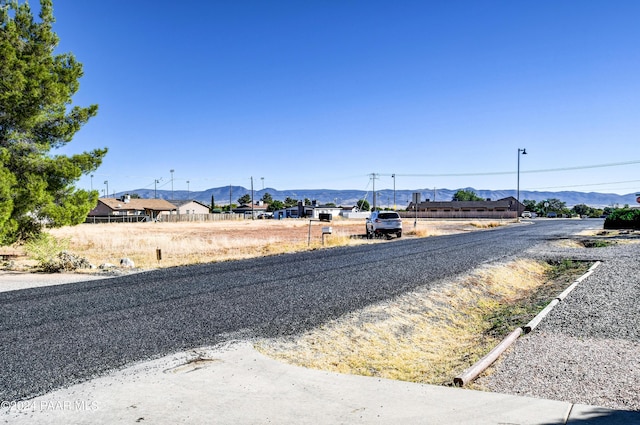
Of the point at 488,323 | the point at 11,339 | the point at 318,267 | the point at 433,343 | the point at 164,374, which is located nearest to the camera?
the point at 164,374

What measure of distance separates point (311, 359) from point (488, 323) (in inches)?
202

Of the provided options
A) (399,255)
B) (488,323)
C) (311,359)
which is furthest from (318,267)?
(311,359)

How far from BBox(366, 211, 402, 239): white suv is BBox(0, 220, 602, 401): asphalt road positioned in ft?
53.5

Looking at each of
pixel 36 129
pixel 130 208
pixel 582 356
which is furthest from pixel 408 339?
pixel 130 208

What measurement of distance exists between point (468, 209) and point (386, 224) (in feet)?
346

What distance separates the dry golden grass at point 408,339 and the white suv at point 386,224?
2119 centimetres

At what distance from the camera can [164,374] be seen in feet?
20.2

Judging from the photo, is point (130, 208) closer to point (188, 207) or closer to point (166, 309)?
point (188, 207)

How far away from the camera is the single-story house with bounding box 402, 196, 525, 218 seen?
389 ft

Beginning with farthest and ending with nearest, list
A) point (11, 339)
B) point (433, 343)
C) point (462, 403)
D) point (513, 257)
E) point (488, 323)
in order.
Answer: point (513, 257)
point (488, 323)
point (433, 343)
point (11, 339)
point (462, 403)

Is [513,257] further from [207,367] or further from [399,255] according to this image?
[207,367]

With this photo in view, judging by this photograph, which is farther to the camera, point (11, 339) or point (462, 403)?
point (11, 339)

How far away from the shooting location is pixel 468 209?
440 feet

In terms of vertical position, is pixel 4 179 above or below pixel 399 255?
above
